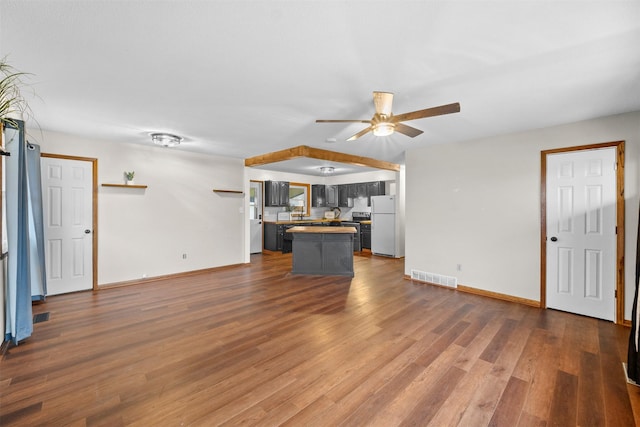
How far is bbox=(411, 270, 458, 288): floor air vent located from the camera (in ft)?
14.5

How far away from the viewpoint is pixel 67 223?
412 cm

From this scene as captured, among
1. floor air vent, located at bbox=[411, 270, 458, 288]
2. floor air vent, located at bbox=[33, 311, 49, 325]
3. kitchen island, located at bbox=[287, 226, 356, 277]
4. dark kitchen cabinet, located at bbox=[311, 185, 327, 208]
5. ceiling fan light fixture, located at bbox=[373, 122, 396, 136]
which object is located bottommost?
floor air vent, located at bbox=[33, 311, 49, 325]

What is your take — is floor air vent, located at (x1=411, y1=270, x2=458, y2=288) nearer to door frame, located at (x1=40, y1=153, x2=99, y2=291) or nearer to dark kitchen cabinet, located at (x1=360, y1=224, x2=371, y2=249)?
dark kitchen cabinet, located at (x1=360, y1=224, x2=371, y2=249)

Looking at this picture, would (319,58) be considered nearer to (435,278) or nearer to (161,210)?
(435,278)

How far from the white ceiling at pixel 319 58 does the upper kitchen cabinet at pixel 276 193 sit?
4328 millimetres

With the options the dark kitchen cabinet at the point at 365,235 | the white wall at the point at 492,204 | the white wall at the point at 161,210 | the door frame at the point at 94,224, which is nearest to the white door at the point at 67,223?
the door frame at the point at 94,224

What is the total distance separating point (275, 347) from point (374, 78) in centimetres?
248

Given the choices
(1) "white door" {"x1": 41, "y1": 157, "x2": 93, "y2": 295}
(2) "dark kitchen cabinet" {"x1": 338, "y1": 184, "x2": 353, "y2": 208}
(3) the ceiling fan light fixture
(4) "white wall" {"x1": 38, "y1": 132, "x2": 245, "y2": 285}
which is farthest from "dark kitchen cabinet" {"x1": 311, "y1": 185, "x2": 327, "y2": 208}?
(3) the ceiling fan light fixture

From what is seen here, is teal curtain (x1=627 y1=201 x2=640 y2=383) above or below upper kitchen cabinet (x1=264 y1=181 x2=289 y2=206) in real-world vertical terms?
below

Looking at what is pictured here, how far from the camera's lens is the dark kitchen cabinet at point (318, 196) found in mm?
8867

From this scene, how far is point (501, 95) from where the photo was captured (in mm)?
2623

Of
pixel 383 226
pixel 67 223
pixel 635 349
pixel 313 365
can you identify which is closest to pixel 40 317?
pixel 67 223

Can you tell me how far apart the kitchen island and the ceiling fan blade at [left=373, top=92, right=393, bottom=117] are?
2.82 m

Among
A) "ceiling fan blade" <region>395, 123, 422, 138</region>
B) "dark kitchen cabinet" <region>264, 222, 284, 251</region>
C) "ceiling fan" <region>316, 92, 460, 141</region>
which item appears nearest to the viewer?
"ceiling fan" <region>316, 92, 460, 141</region>
